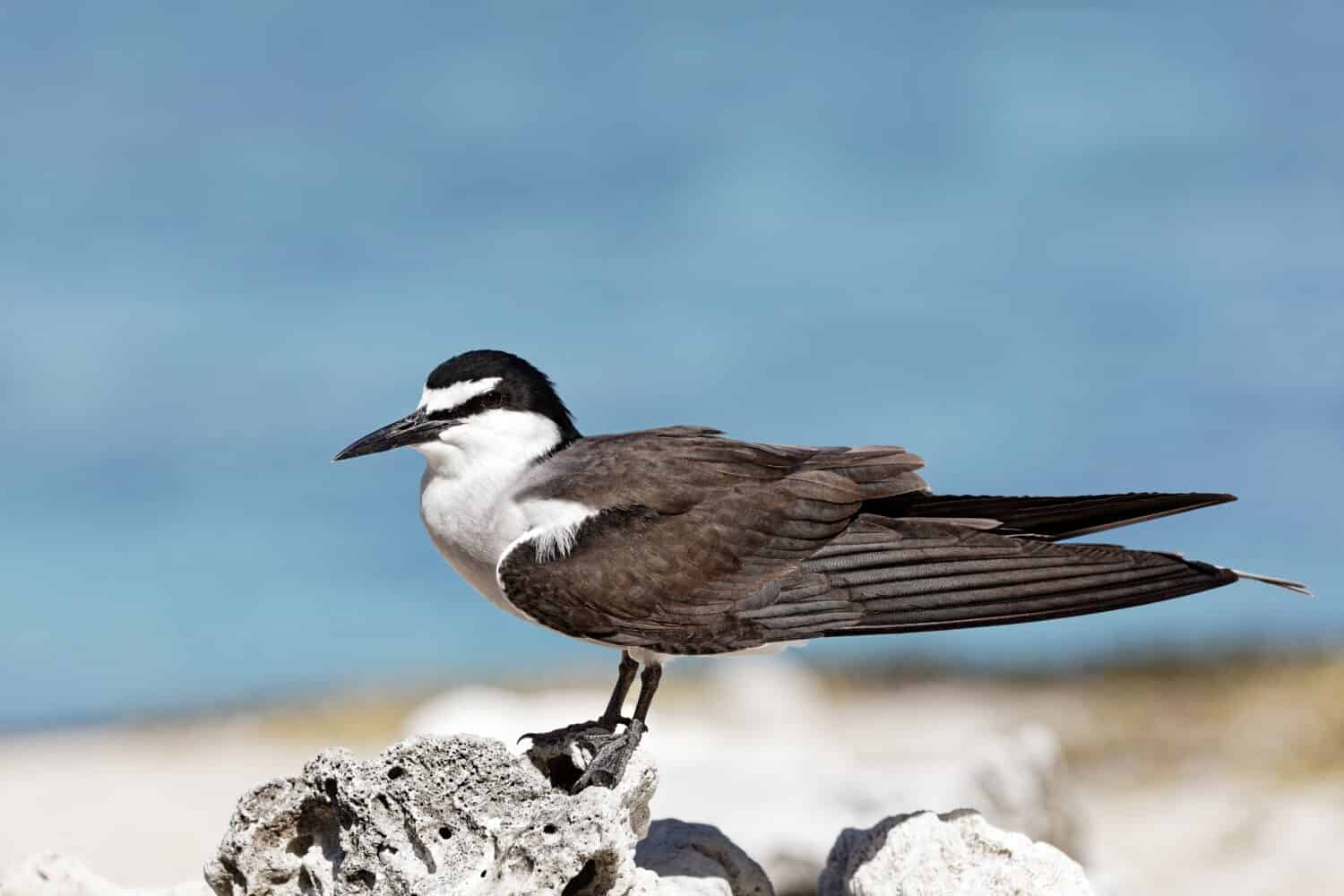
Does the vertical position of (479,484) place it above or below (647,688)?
above

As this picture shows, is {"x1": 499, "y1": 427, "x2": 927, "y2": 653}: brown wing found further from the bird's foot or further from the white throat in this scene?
the bird's foot

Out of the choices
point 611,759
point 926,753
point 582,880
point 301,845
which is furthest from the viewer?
point 926,753

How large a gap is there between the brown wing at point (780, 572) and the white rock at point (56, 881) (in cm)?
259

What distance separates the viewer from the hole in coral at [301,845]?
7.15 metres

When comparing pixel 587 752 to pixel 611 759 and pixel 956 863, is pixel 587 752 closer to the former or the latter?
pixel 611 759

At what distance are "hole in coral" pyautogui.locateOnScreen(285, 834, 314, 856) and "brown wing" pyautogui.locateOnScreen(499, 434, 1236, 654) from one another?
1.47m

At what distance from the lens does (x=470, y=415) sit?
8203 millimetres

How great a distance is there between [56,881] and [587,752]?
9.20 feet

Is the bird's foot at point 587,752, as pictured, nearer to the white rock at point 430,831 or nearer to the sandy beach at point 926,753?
the white rock at point 430,831

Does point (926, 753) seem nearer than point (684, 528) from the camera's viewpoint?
No

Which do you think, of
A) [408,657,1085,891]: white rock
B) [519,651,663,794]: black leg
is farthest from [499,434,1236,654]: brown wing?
[408,657,1085,891]: white rock

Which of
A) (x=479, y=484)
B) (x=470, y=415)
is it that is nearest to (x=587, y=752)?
(x=479, y=484)

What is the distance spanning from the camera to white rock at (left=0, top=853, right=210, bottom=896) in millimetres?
7801

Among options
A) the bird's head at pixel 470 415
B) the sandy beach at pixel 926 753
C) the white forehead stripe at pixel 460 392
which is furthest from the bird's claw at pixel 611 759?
the sandy beach at pixel 926 753
